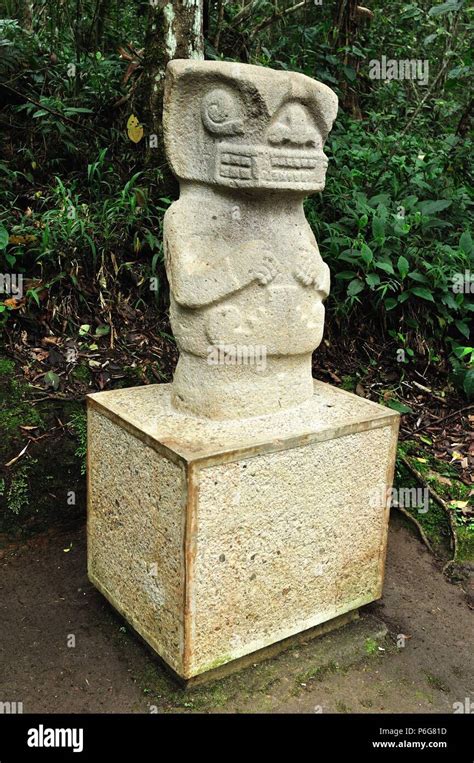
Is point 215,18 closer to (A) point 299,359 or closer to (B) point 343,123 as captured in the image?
(B) point 343,123

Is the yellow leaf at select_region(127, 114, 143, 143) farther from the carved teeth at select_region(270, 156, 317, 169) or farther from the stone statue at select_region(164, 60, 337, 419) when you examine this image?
the carved teeth at select_region(270, 156, 317, 169)

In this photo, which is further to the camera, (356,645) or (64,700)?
(356,645)

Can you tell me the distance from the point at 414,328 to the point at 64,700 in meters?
2.78

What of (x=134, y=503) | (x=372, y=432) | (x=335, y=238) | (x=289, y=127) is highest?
(x=289, y=127)

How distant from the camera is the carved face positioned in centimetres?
231

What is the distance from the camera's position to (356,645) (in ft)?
8.82

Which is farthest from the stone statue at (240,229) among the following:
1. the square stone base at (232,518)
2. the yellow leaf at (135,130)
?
the yellow leaf at (135,130)

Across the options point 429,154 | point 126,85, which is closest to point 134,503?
point 126,85

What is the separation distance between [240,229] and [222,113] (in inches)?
15.1

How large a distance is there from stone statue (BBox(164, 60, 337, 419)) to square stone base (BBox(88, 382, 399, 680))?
0.17 meters

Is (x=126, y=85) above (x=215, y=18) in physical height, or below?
below

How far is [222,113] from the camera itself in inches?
91.8

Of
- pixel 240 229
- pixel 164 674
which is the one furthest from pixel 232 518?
pixel 240 229

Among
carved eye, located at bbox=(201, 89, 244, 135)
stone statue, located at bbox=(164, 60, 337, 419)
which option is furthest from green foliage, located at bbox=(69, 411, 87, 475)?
carved eye, located at bbox=(201, 89, 244, 135)
